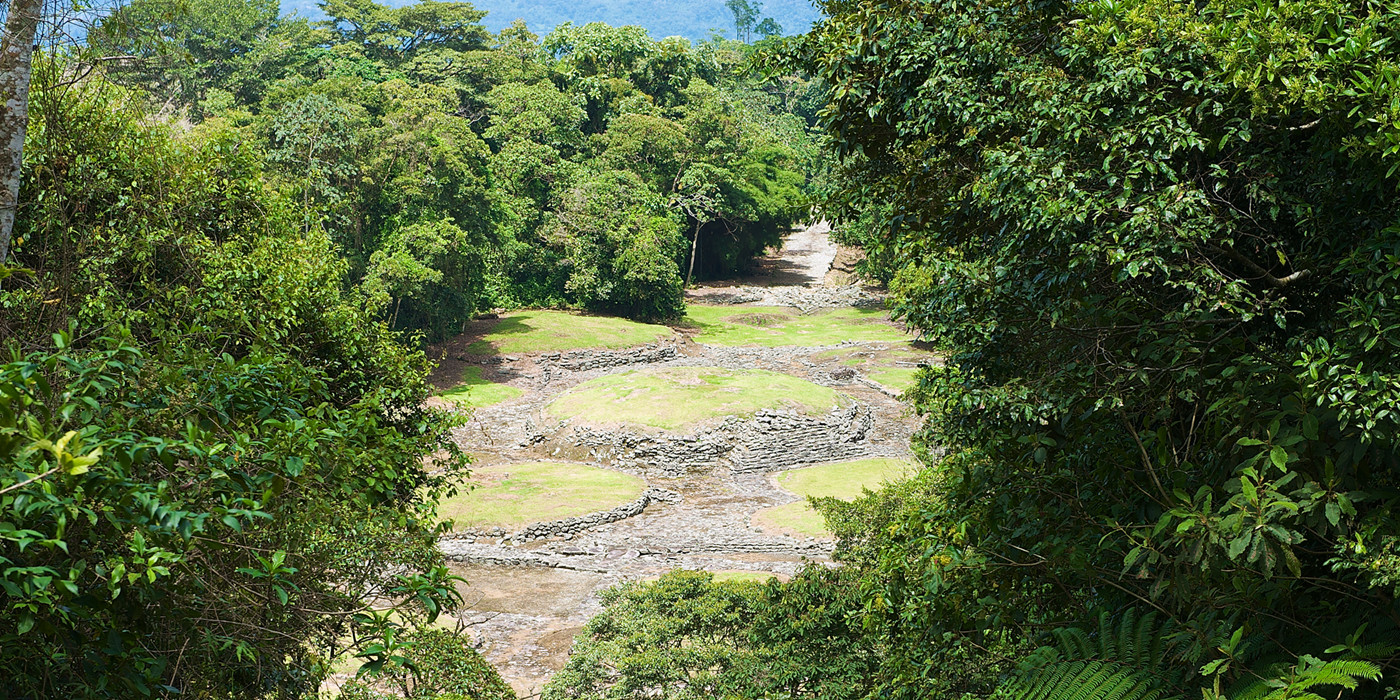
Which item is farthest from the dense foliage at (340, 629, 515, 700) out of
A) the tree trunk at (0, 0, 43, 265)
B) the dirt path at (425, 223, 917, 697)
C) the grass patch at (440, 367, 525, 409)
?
the grass patch at (440, 367, 525, 409)

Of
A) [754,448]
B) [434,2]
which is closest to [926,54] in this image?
[754,448]

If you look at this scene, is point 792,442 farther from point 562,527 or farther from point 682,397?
point 562,527

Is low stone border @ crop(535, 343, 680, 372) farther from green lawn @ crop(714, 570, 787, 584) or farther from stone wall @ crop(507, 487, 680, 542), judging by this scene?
green lawn @ crop(714, 570, 787, 584)

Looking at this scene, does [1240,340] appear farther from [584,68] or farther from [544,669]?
[584,68]

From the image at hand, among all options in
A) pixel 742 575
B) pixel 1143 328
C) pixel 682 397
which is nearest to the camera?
pixel 1143 328

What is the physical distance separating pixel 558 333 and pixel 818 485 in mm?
16326

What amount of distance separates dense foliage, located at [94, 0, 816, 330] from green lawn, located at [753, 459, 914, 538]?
10504mm

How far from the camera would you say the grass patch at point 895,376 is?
3184cm

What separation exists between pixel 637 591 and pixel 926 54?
276 inches

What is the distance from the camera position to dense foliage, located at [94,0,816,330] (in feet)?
93.7

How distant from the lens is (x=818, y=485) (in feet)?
74.1

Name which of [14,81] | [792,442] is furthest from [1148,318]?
[792,442]

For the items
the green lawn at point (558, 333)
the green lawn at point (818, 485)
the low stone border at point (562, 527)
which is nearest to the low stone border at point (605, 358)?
the green lawn at point (558, 333)

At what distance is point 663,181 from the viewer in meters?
44.1
